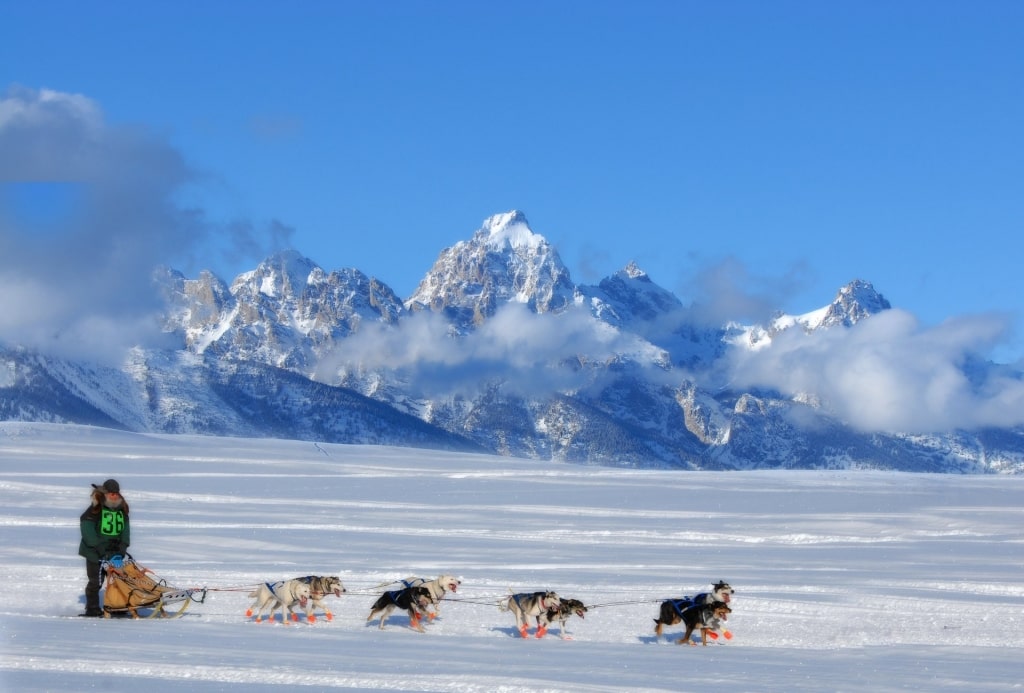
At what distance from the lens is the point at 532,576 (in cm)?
2070

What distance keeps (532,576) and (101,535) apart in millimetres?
7565

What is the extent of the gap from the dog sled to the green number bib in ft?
1.40

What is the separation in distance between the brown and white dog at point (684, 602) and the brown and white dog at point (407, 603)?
3.10m

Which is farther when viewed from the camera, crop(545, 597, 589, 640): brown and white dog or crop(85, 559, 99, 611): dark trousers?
crop(85, 559, 99, 611): dark trousers

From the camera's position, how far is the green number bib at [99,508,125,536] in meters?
16.2

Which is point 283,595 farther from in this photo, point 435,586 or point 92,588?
point 92,588

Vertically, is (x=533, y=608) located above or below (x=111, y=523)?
below

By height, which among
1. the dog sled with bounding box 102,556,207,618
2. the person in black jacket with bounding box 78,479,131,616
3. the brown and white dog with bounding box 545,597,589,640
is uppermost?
the person in black jacket with bounding box 78,479,131,616

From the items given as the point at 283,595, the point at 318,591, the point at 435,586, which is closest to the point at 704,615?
the point at 435,586

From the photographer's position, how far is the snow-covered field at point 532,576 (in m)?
12.6

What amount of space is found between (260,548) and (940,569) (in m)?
13.1

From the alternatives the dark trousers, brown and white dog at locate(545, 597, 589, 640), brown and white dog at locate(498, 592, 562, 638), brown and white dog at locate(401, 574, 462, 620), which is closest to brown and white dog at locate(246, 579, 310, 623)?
brown and white dog at locate(401, 574, 462, 620)

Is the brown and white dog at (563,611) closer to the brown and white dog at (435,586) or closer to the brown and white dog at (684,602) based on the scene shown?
the brown and white dog at (684,602)

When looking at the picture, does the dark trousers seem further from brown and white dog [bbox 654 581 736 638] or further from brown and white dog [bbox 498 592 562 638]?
brown and white dog [bbox 654 581 736 638]
